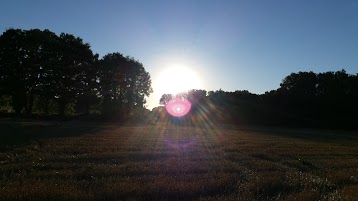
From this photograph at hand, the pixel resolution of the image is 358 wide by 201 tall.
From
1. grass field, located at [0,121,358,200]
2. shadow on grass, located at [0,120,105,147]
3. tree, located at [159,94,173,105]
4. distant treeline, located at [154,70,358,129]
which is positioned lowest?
grass field, located at [0,121,358,200]

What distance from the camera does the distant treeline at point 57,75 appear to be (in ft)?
273

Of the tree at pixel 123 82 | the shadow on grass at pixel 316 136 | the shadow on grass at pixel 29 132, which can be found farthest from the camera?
the tree at pixel 123 82

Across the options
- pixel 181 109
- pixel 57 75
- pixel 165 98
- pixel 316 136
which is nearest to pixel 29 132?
pixel 316 136

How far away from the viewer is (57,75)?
8650 centimetres

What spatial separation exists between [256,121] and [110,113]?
3674 centimetres

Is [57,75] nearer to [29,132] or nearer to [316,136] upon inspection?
[29,132]

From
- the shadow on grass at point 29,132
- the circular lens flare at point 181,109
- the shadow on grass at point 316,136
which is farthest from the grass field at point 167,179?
the circular lens flare at point 181,109

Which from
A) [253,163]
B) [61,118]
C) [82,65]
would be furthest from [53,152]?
[82,65]

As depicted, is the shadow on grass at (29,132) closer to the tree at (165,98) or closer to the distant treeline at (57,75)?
the distant treeline at (57,75)

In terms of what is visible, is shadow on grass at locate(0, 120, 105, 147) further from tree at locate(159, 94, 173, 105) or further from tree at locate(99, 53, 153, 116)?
tree at locate(159, 94, 173, 105)

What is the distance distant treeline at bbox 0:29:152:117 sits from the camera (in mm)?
83312

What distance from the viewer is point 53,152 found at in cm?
2261

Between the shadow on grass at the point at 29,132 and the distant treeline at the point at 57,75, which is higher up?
the distant treeline at the point at 57,75

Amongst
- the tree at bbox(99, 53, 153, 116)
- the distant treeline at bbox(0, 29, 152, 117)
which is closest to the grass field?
the distant treeline at bbox(0, 29, 152, 117)
